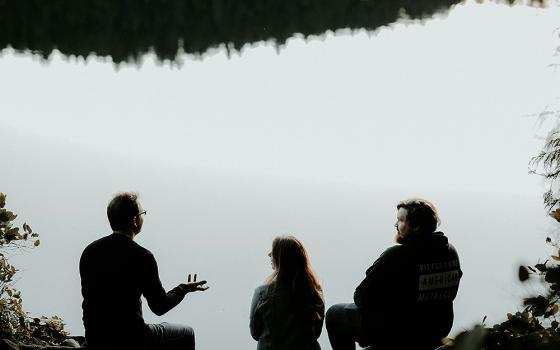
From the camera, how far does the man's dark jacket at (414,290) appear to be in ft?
6.69

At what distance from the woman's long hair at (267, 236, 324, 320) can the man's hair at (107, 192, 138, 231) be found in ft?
1.97

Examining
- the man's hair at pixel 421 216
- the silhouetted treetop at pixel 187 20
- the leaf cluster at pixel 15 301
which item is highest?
the silhouetted treetop at pixel 187 20

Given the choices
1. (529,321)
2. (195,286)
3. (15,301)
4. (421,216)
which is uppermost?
(421,216)

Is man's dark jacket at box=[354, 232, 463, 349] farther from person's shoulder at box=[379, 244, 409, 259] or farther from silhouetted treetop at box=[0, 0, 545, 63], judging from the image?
silhouetted treetop at box=[0, 0, 545, 63]

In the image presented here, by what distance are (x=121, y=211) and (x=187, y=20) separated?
0.89 m

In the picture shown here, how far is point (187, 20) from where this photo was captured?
1357 mm

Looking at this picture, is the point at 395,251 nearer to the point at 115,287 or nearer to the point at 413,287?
the point at 413,287

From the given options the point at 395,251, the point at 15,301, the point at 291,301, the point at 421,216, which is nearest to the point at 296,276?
the point at 291,301

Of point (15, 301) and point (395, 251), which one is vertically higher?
point (395, 251)

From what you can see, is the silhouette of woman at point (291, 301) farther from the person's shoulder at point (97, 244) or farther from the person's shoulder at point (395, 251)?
the person's shoulder at point (97, 244)

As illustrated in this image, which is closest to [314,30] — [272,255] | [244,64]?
[244,64]

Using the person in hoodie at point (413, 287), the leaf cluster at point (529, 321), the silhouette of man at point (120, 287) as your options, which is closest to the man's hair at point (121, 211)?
the silhouette of man at point (120, 287)

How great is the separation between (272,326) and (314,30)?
127 centimetres

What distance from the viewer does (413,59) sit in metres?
2.10
